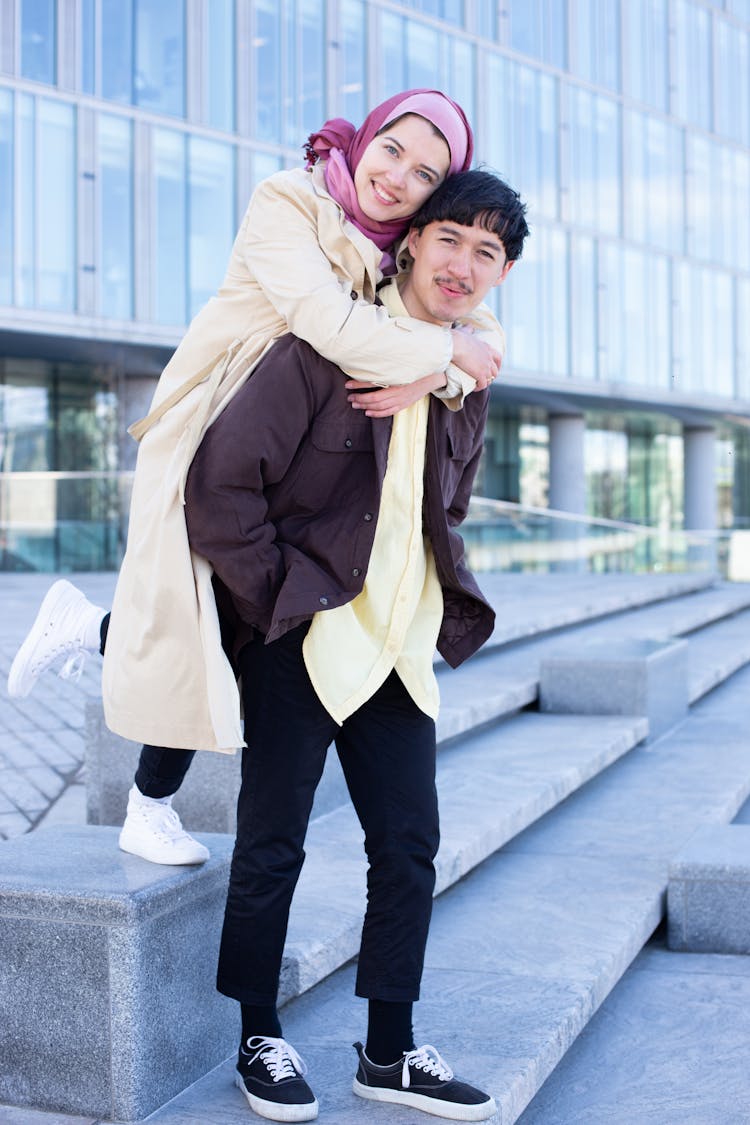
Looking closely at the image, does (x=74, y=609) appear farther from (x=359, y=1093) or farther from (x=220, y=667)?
(x=359, y=1093)

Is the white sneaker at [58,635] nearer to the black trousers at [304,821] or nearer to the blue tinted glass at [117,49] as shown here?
the black trousers at [304,821]

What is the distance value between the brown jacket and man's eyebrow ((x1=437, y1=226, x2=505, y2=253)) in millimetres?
311

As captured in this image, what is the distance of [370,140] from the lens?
247cm

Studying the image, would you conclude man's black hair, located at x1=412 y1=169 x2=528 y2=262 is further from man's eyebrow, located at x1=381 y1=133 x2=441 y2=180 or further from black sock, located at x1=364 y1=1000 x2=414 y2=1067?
black sock, located at x1=364 y1=1000 x2=414 y2=1067

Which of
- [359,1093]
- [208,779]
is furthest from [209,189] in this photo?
[359,1093]

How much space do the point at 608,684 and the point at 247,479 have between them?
434 cm

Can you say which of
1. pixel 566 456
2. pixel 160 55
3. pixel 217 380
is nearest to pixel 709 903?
pixel 217 380

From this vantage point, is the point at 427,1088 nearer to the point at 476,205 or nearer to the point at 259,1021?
the point at 259,1021

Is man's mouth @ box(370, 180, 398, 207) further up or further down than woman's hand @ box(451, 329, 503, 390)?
further up

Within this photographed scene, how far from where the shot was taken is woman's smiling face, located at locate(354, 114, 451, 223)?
2.42 m

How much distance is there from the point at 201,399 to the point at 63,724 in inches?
143

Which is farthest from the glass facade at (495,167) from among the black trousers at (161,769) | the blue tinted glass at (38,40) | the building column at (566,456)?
the black trousers at (161,769)

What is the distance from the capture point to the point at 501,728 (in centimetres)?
602

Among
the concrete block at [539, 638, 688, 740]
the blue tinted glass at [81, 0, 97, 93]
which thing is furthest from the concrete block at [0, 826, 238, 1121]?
the blue tinted glass at [81, 0, 97, 93]
